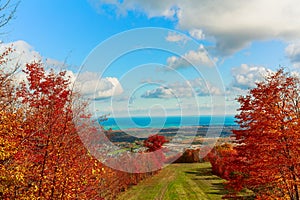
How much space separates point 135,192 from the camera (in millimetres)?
31719

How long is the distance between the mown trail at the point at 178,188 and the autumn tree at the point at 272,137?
17.2m

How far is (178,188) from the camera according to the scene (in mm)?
33781

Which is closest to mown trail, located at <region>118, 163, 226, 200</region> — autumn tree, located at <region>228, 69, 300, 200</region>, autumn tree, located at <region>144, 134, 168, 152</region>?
autumn tree, located at <region>144, 134, 168, 152</region>

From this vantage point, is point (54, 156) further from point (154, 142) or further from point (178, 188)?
point (154, 142)

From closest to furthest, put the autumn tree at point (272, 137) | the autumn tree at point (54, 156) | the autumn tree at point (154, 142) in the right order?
the autumn tree at point (54, 156) → the autumn tree at point (272, 137) → the autumn tree at point (154, 142)

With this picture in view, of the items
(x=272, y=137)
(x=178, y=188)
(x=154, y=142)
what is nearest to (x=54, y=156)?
(x=272, y=137)

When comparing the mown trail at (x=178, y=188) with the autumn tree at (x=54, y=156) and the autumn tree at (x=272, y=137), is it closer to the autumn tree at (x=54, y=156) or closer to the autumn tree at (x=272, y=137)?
the autumn tree at (x=272, y=137)

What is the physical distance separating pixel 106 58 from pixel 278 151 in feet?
32.5

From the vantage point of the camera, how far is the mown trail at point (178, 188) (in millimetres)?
29369

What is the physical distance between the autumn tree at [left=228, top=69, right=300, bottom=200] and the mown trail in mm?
17154

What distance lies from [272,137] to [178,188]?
24391 millimetres

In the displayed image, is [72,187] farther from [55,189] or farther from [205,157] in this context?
[205,157]

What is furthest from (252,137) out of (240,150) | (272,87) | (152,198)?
(152,198)

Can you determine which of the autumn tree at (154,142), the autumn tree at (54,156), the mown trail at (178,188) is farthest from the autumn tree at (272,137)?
the autumn tree at (154,142)
